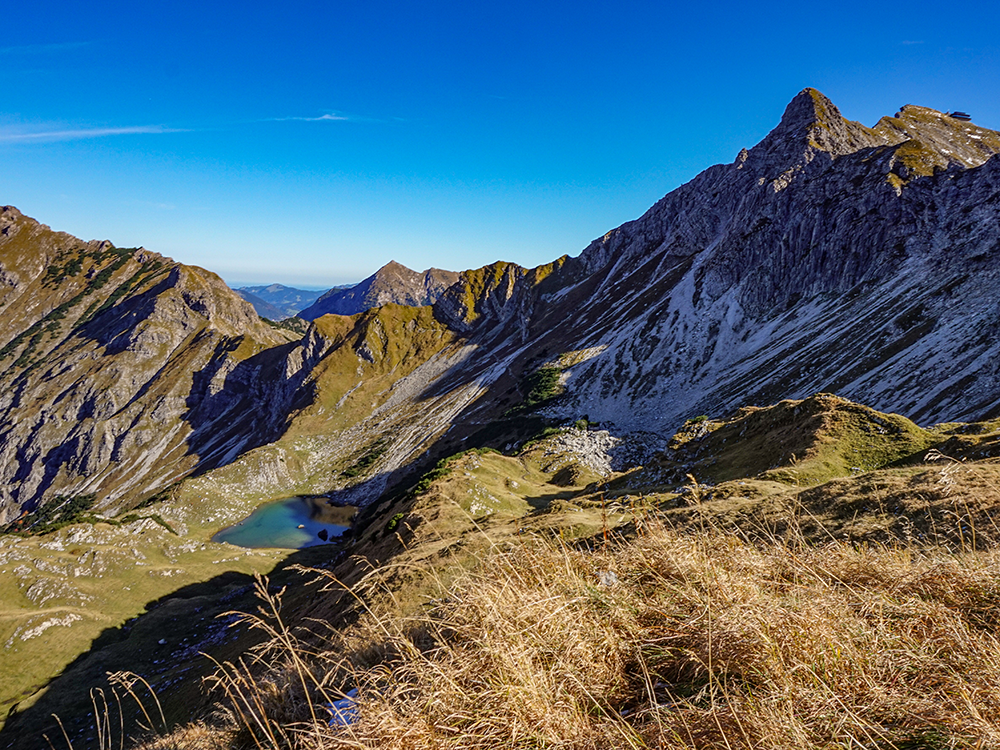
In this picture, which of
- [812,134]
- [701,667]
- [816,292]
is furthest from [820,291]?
[701,667]

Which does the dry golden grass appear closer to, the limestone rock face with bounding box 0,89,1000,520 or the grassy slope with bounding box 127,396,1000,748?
the grassy slope with bounding box 127,396,1000,748

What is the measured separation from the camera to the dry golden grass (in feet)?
11.2

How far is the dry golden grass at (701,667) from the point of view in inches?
134

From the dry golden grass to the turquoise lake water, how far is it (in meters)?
93.9

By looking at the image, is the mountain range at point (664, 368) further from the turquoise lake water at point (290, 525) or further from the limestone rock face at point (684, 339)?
the turquoise lake water at point (290, 525)

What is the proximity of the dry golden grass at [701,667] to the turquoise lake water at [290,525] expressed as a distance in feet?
308

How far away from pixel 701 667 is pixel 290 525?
377ft

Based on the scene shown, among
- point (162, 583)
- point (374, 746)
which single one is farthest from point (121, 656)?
point (374, 746)

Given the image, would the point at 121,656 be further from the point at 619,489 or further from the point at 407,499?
the point at 619,489

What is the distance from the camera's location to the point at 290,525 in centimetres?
10369

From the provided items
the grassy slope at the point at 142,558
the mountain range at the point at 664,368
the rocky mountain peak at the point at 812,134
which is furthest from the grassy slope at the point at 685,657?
the rocky mountain peak at the point at 812,134

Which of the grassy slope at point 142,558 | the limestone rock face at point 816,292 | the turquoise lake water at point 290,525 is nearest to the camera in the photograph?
the grassy slope at point 142,558

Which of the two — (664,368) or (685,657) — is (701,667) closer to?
(685,657)

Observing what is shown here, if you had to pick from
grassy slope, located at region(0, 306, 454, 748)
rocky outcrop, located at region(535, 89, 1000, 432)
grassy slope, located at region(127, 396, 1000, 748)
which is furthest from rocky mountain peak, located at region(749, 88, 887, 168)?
grassy slope, located at region(127, 396, 1000, 748)
